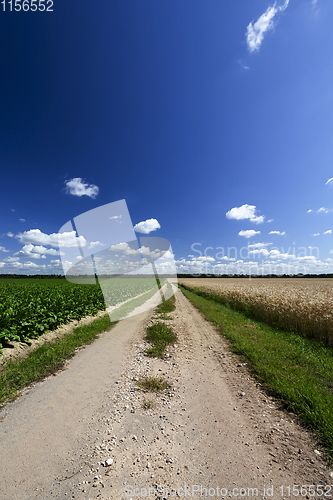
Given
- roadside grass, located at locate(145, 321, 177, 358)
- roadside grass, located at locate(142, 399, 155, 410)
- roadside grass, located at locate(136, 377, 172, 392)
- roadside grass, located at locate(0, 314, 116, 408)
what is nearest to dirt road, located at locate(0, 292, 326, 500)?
roadside grass, located at locate(142, 399, 155, 410)

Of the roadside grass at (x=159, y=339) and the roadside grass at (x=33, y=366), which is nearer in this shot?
the roadside grass at (x=33, y=366)

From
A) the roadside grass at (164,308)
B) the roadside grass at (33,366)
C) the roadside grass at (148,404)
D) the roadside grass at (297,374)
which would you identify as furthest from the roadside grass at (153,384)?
the roadside grass at (164,308)

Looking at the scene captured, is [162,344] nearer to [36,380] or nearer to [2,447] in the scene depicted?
[36,380]

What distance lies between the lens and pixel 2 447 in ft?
11.2

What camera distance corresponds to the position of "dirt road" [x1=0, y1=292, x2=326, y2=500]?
2.72m

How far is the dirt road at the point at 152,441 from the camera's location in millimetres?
2723

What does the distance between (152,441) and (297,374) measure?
4.42 metres

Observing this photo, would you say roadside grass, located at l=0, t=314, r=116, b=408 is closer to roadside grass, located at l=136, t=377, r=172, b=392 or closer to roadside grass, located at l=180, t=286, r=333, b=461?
roadside grass, located at l=136, t=377, r=172, b=392

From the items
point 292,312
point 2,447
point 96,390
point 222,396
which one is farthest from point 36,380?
point 292,312

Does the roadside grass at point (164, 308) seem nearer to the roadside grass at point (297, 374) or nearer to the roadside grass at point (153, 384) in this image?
the roadside grass at point (297, 374)

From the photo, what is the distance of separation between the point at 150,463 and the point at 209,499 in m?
0.94

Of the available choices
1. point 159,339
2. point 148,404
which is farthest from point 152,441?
point 159,339

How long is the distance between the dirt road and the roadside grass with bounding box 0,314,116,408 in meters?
0.42

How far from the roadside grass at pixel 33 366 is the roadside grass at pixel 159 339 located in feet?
9.49
